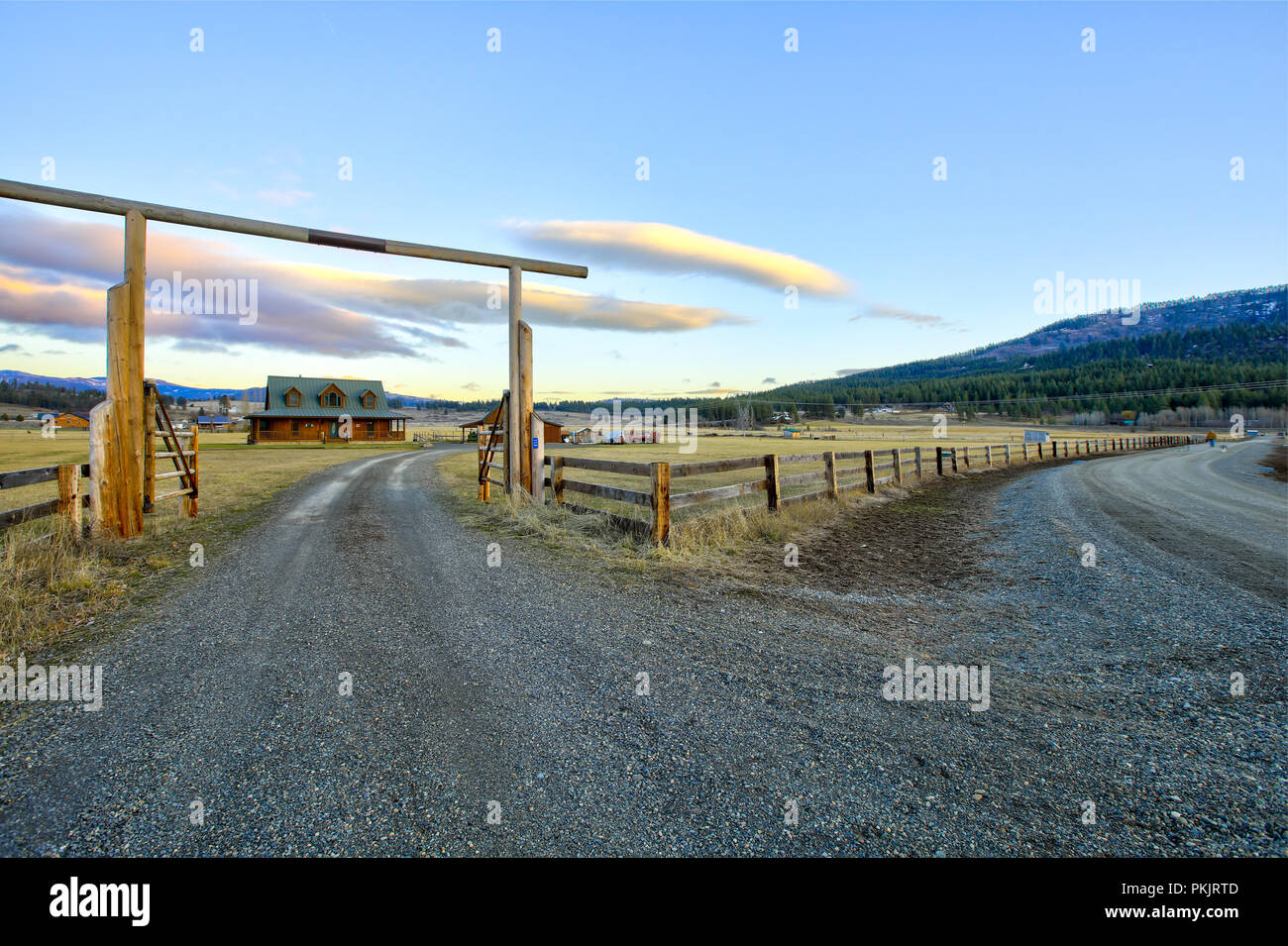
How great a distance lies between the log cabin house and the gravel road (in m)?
58.2

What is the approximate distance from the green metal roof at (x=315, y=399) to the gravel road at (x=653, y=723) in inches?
2317

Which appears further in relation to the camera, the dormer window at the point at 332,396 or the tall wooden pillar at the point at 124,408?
the dormer window at the point at 332,396

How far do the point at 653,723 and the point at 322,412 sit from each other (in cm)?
6423

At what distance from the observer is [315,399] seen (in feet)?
194

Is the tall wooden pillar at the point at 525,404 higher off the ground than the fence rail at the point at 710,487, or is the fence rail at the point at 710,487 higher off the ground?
the tall wooden pillar at the point at 525,404

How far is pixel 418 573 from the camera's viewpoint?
22.3 feet

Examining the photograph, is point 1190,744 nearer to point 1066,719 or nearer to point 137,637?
point 1066,719

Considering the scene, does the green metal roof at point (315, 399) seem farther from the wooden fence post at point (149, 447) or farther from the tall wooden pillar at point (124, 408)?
the tall wooden pillar at point (124, 408)

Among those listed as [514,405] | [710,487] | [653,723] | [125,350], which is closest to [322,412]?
[514,405]

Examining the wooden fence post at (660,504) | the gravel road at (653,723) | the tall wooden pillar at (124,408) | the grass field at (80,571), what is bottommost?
the gravel road at (653,723)

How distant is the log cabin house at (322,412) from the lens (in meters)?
55.9

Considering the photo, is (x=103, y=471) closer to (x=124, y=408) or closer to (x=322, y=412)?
(x=124, y=408)

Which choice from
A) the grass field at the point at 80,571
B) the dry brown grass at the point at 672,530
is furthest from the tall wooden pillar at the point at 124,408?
the dry brown grass at the point at 672,530

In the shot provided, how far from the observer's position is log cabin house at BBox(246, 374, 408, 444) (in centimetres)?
5588
